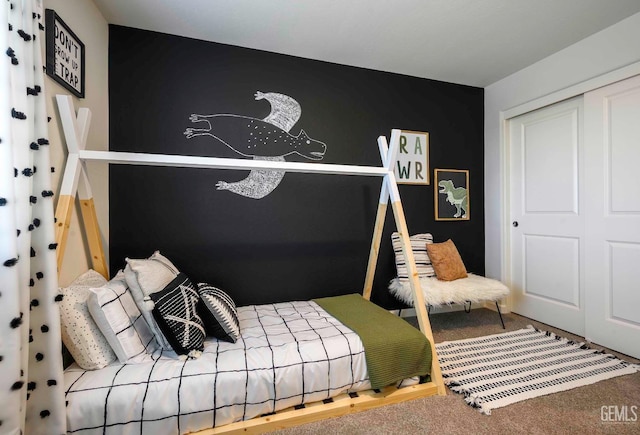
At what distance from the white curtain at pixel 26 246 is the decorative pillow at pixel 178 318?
37 centimetres

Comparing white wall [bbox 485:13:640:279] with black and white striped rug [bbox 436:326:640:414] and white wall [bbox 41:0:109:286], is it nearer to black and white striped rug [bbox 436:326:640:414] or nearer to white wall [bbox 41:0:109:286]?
black and white striped rug [bbox 436:326:640:414]

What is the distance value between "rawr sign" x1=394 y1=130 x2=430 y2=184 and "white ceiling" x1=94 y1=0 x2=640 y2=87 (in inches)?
25.9

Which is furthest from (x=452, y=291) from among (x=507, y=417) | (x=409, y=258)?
(x=507, y=417)

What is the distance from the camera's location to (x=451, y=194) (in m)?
3.09

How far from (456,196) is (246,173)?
6.97ft

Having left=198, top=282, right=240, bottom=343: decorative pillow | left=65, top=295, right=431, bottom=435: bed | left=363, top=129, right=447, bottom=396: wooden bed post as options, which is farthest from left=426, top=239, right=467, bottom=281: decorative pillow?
left=198, top=282, right=240, bottom=343: decorative pillow

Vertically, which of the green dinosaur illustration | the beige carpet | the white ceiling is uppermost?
the white ceiling

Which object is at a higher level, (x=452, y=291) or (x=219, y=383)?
(x=452, y=291)

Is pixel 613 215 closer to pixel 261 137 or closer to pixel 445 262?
pixel 445 262

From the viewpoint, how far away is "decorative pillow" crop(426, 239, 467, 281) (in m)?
2.66

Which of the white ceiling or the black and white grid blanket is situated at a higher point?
the white ceiling

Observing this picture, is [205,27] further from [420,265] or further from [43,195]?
[420,265]

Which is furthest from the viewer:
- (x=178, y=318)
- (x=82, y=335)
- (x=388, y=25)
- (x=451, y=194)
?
(x=451, y=194)


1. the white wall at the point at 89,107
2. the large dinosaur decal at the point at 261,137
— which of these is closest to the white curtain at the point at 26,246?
the white wall at the point at 89,107
